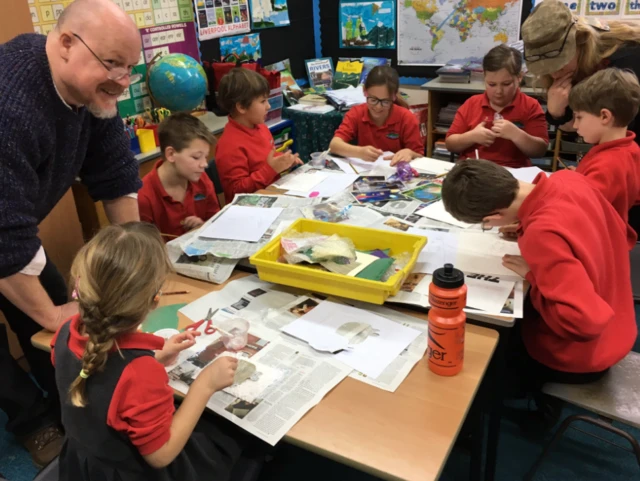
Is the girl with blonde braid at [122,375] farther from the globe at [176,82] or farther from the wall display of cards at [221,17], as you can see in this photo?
the wall display of cards at [221,17]

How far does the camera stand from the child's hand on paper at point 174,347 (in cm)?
121

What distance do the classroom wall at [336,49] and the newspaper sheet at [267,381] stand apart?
3532 millimetres

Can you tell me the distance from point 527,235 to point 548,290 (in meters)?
0.15

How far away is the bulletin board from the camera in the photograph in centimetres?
316

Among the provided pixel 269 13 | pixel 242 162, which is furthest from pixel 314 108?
pixel 242 162

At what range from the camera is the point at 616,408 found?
133cm

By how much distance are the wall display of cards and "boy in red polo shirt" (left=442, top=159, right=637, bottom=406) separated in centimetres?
270

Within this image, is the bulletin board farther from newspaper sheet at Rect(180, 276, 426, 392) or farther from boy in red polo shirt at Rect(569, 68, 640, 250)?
boy in red polo shirt at Rect(569, 68, 640, 250)

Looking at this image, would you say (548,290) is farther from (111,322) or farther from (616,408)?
(111,322)

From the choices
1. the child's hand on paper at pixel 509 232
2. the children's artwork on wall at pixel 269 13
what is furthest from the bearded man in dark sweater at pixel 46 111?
the children's artwork on wall at pixel 269 13

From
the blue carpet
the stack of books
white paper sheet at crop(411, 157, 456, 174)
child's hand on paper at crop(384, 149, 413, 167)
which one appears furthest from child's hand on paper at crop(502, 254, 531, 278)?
the stack of books

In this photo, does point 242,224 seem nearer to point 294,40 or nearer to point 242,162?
point 242,162

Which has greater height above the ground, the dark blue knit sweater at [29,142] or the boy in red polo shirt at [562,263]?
the dark blue knit sweater at [29,142]

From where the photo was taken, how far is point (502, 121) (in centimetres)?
242
